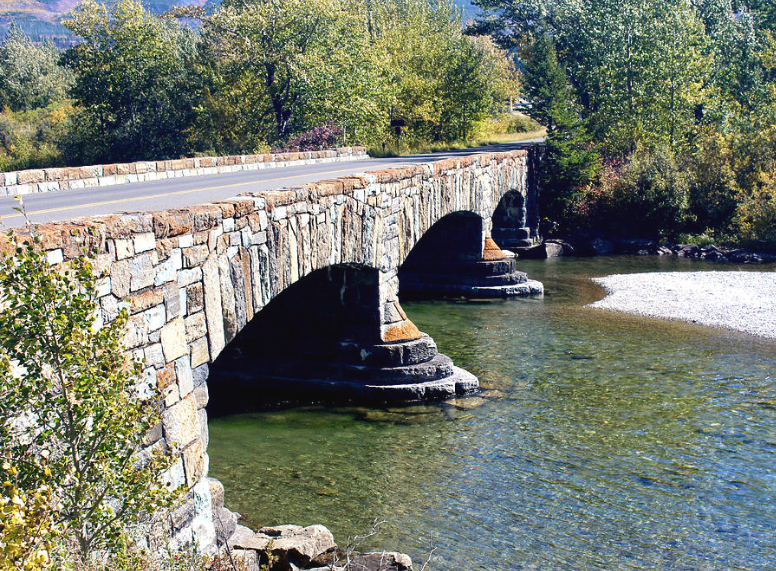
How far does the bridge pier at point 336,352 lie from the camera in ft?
50.2

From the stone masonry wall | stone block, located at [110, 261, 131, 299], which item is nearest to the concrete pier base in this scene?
the stone masonry wall

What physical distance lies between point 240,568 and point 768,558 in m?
6.05

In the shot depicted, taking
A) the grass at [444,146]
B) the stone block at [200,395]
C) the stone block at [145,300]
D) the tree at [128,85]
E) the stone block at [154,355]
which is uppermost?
the tree at [128,85]

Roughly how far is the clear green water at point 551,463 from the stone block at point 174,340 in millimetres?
3239

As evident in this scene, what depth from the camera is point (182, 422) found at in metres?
8.12

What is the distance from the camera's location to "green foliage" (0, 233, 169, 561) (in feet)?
16.8

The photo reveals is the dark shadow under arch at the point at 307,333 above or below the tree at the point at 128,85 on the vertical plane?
below

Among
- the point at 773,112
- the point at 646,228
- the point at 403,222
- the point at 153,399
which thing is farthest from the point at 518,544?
the point at 773,112

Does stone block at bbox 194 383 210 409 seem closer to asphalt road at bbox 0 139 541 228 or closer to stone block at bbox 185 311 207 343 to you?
stone block at bbox 185 311 207 343

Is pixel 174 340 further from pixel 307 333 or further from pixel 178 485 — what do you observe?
pixel 307 333

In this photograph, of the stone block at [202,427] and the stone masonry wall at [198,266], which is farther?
the stone block at [202,427]

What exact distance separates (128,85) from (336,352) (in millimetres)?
32026

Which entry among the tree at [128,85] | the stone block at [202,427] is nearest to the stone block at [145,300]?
the stone block at [202,427]

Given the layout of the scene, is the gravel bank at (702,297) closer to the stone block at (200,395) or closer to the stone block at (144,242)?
the stone block at (200,395)
